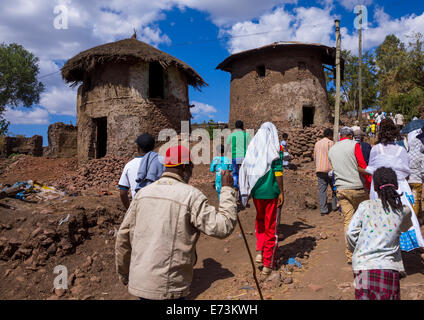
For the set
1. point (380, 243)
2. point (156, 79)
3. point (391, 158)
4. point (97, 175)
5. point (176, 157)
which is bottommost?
point (380, 243)

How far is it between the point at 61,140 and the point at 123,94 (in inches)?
300

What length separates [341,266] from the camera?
12.4 ft

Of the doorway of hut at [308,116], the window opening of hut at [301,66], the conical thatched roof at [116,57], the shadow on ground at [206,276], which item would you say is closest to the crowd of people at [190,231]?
the shadow on ground at [206,276]

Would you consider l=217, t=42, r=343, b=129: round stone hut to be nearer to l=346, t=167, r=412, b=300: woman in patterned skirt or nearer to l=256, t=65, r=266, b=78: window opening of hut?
l=256, t=65, r=266, b=78: window opening of hut

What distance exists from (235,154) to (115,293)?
310 cm

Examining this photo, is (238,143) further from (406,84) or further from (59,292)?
(406,84)

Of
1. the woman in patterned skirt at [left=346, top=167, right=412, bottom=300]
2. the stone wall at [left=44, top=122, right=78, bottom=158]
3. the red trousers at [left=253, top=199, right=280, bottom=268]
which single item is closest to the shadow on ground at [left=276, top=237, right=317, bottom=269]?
the red trousers at [left=253, top=199, right=280, bottom=268]

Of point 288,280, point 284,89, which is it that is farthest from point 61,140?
point 288,280

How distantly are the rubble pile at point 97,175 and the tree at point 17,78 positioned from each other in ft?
51.8

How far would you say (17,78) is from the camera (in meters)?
24.8

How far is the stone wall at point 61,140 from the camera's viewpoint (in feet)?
56.2

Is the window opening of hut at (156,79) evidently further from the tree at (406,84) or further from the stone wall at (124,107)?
the tree at (406,84)
